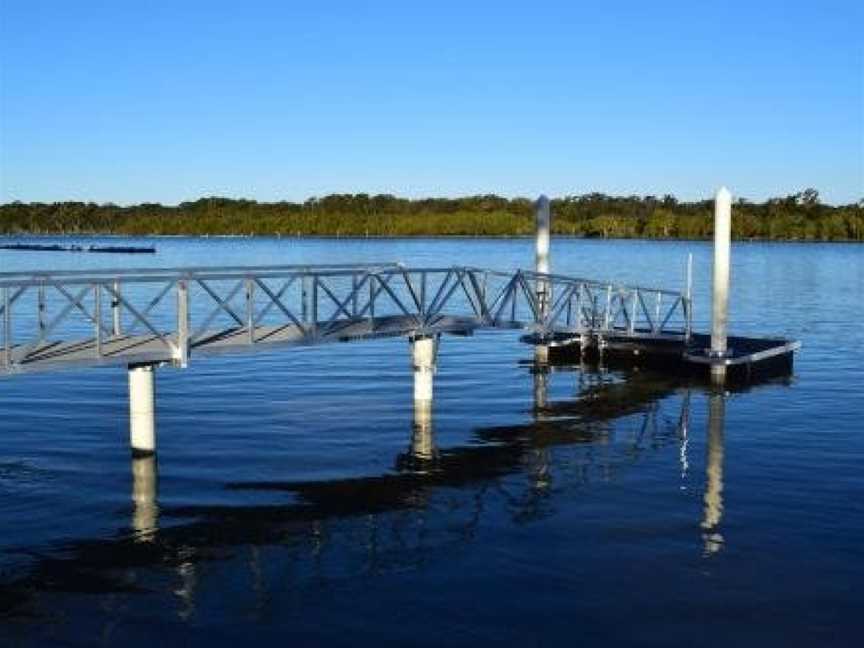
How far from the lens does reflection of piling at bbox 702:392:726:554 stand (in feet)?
42.0

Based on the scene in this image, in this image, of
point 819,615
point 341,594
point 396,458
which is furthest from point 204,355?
point 819,615

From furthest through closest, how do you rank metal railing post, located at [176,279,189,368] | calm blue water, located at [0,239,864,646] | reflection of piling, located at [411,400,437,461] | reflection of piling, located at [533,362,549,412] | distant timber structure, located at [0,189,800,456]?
reflection of piling, located at [533,362,549,412] < reflection of piling, located at [411,400,437,461] < metal railing post, located at [176,279,189,368] < distant timber structure, located at [0,189,800,456] < calm blue water, located at [0,239,864,646]

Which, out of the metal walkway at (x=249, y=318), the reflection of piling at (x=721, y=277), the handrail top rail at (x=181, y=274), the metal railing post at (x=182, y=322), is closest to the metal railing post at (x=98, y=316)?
the metal walkway at (x=249, y=318)

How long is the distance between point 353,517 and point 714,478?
19.2 feet

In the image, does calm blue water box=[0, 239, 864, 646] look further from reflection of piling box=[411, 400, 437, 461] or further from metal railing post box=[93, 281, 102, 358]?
metal railing post box=[93, 281, 102, 358]

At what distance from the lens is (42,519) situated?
43.4ft

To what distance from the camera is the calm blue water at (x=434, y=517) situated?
401 inches

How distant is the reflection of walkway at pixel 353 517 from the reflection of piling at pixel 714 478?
97 cm

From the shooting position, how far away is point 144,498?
14.3 metres

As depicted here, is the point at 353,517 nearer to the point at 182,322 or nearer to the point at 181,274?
the point at 182,322

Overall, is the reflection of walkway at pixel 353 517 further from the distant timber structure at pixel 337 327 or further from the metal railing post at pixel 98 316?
the metal railing post at pixel 98 316

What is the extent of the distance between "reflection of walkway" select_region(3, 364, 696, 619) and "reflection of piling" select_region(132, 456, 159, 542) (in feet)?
0.05

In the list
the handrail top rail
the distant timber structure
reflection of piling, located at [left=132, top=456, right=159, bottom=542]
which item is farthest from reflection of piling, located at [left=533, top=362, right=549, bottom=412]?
reflection of piling, located at [left=132, top=456, right=159, bottom=542]

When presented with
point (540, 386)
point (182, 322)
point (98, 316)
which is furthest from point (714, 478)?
point (540, 386)
